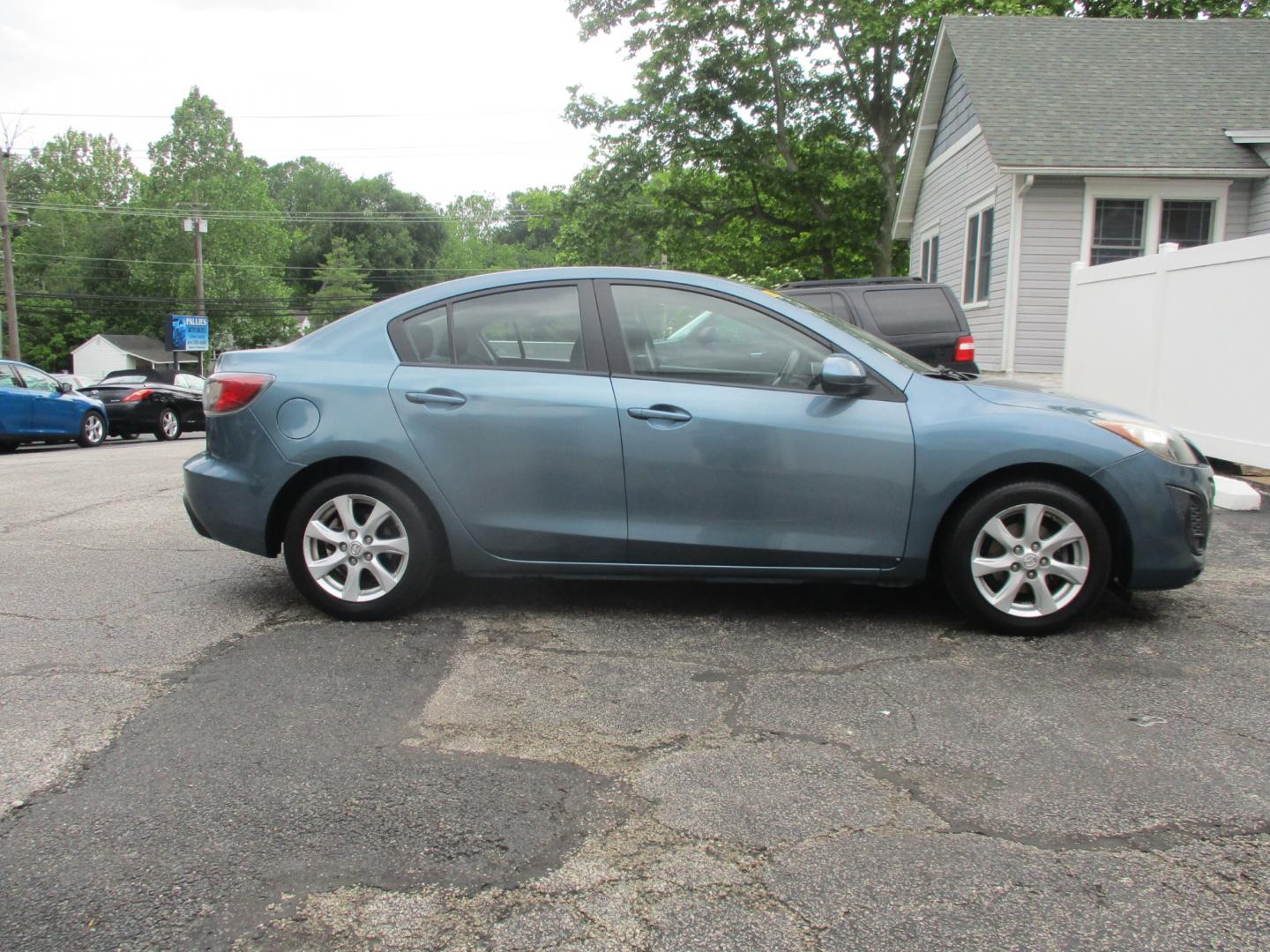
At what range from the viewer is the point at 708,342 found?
4.53 meters

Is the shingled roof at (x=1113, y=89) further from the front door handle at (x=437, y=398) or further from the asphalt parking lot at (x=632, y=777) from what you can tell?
the front door handle at (x=437, y=398)

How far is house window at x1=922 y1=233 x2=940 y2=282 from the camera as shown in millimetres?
21547

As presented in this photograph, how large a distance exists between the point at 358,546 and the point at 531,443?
903mm

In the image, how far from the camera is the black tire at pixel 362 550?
4469 mm

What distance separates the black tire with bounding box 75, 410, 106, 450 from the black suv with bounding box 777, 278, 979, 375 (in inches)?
526

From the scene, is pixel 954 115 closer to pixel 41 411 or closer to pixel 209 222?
pixel 41 411

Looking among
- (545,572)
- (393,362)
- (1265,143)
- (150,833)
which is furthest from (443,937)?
(1265,143)

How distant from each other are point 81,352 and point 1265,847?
7469 cm

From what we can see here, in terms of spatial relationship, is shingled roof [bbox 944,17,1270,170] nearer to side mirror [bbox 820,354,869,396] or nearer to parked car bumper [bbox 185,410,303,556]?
side mirror [bbox 820,354,869,396]

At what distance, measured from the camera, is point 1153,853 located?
2500 millimetres

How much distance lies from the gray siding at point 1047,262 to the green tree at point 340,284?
6851 centimetres

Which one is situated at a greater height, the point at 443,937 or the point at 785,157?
the point at 785,157

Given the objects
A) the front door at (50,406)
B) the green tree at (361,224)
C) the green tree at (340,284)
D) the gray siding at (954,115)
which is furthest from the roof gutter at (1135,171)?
the green tree at (361,224)

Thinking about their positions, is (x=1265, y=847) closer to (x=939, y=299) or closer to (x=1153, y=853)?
(x=1153, y=853)
